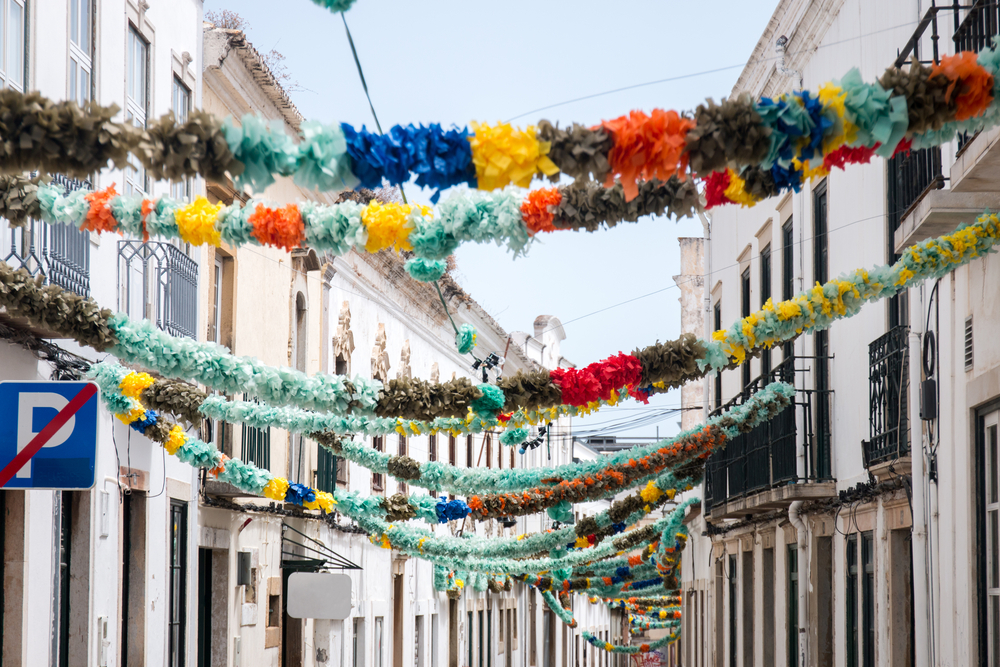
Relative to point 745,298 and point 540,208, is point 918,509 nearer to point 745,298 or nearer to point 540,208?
point 540,208

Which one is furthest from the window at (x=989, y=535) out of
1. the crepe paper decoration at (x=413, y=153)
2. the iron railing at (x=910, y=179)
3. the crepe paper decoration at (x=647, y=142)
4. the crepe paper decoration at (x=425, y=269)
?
the crepe paper decoration at (x=413, y=153)

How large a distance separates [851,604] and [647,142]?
27.9ft

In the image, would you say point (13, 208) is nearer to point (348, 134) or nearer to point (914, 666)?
point (348, 134)

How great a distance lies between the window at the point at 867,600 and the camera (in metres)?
11.2

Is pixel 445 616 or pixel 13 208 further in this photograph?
pixel 445 616

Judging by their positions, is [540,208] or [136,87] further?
[136,87]

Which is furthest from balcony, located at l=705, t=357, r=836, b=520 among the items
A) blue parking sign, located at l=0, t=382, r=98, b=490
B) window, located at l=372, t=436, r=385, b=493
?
blue parking sign, located at l=0, t=382, r=98, b=490

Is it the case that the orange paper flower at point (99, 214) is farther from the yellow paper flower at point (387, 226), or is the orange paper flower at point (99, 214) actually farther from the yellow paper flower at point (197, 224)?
the yellow paper flower at point (387, 226)

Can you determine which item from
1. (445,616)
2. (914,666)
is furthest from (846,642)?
(445,616)

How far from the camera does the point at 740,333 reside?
27.3 feet

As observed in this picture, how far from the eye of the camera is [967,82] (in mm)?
4664

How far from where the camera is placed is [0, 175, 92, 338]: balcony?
28.7 ft

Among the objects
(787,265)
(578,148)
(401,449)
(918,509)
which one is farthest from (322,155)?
(401,449)

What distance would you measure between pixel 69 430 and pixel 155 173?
1.84 metres
